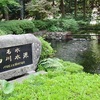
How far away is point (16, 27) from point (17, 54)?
1190cm

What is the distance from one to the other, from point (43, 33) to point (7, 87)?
16.4 m

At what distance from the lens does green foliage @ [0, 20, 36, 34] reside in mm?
15931

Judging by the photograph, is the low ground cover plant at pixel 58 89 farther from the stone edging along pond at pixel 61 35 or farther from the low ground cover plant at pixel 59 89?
the stone edging along pond at pixel 61 35

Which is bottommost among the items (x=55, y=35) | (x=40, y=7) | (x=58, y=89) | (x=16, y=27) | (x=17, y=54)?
(x=55, y=35)

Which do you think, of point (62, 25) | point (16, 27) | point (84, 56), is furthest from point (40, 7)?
point (84, 56)

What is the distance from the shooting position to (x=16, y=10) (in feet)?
75.6

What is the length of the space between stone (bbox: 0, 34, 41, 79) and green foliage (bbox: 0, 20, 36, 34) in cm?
969

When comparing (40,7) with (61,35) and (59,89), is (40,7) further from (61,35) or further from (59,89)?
(59,89)

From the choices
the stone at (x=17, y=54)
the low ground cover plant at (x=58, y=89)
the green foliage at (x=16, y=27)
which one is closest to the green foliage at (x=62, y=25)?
the green foliage at (x=16, y=27)

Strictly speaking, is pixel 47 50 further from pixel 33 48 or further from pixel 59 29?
pixel 59 29

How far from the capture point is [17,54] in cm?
516

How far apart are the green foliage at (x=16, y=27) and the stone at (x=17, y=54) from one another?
31.8ft

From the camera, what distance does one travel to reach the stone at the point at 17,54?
4.90 metres

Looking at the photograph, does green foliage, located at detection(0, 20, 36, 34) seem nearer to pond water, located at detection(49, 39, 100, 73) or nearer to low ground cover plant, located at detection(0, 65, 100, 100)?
pond water, located at detection(49, 39, 100, 73)
